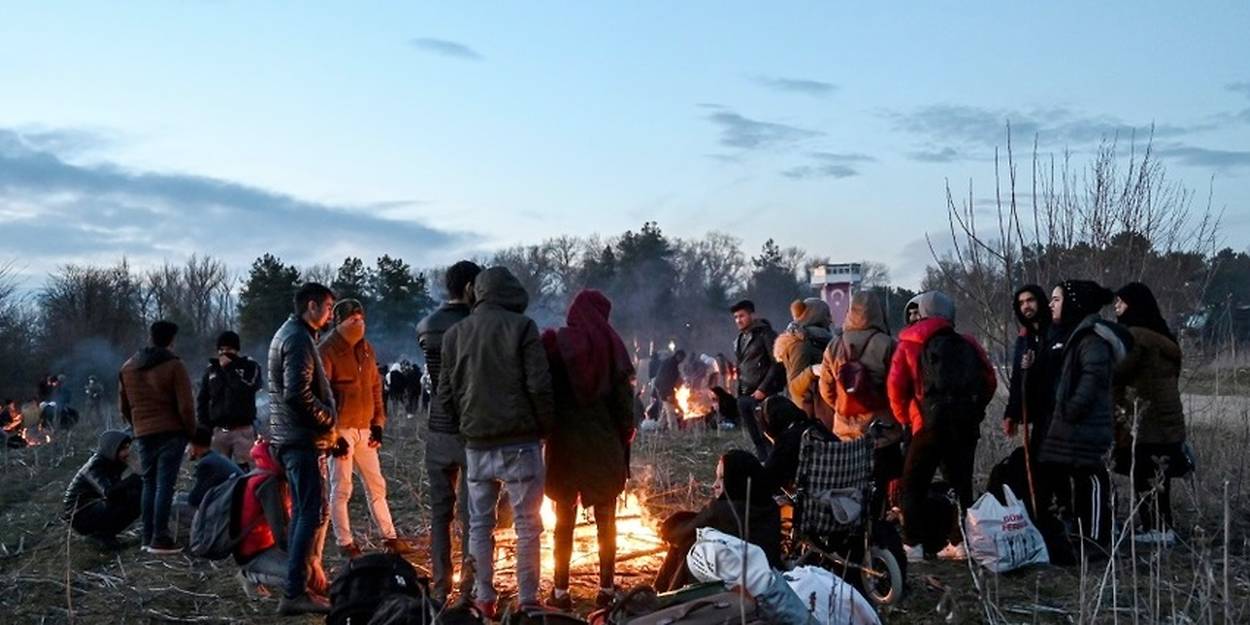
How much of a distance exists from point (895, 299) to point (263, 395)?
23567 mm

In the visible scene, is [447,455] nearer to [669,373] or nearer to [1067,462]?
[1067,462]

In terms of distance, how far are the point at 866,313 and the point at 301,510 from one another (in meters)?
4.05

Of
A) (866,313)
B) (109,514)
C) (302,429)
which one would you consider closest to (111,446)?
(109,514)

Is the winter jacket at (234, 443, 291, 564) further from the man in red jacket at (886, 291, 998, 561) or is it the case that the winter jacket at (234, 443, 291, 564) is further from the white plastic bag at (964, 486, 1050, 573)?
the white plastic bag at (964, 486, 1050, 573)

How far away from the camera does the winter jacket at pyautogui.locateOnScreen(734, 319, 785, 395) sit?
428 inches

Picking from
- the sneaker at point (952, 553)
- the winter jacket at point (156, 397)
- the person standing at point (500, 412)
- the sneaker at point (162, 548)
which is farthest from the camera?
the winter jacket at point (156, 397)

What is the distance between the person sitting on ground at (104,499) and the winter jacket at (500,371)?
4.29m

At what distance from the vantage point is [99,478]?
9.41 m

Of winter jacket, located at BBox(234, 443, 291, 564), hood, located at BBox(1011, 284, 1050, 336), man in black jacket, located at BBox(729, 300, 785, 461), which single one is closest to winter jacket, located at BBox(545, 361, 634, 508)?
winter jacket, located at BBox(234, 443, 291, 564)

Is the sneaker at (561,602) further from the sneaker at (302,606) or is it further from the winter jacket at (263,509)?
the winter jacket at (263,509)

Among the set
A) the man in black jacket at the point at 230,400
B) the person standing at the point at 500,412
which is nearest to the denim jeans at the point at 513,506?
the person standing at the point at 500,412

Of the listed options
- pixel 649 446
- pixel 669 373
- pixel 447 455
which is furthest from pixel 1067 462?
pixel 669 373

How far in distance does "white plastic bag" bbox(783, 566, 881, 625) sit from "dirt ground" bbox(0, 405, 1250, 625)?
1.31ft

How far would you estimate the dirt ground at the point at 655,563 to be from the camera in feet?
18.6
